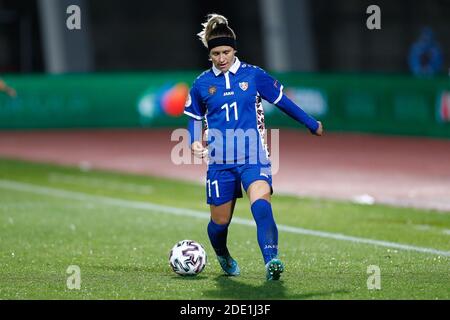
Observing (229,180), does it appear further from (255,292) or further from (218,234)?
(255,292)

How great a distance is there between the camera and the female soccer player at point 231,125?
9.65m

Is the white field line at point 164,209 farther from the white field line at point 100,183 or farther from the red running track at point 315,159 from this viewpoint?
the red running track at point 315,159

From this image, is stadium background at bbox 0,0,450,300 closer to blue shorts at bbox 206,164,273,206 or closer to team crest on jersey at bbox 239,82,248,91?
blue shorts at bbox 206,164,273,206

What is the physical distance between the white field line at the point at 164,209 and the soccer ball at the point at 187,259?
9.20 feet

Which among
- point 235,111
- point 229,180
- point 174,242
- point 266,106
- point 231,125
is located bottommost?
point 174,242

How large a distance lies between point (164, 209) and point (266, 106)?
48.6 feet

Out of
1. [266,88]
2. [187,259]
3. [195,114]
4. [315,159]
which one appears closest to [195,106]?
[195,114]

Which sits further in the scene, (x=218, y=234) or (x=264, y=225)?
(x=218, y=234)

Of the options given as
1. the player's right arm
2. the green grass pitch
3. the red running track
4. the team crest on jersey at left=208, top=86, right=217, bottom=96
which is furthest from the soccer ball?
the red running track

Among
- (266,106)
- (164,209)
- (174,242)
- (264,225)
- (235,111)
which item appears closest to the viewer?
(264,225)

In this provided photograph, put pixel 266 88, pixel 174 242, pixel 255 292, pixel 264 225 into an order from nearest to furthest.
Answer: pixel 255 292 → pixel 264 225 → pixel 266 88 → pixel 174 242

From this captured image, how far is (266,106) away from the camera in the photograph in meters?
30.7

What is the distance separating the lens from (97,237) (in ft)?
43.1

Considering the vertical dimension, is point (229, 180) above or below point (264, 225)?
above
